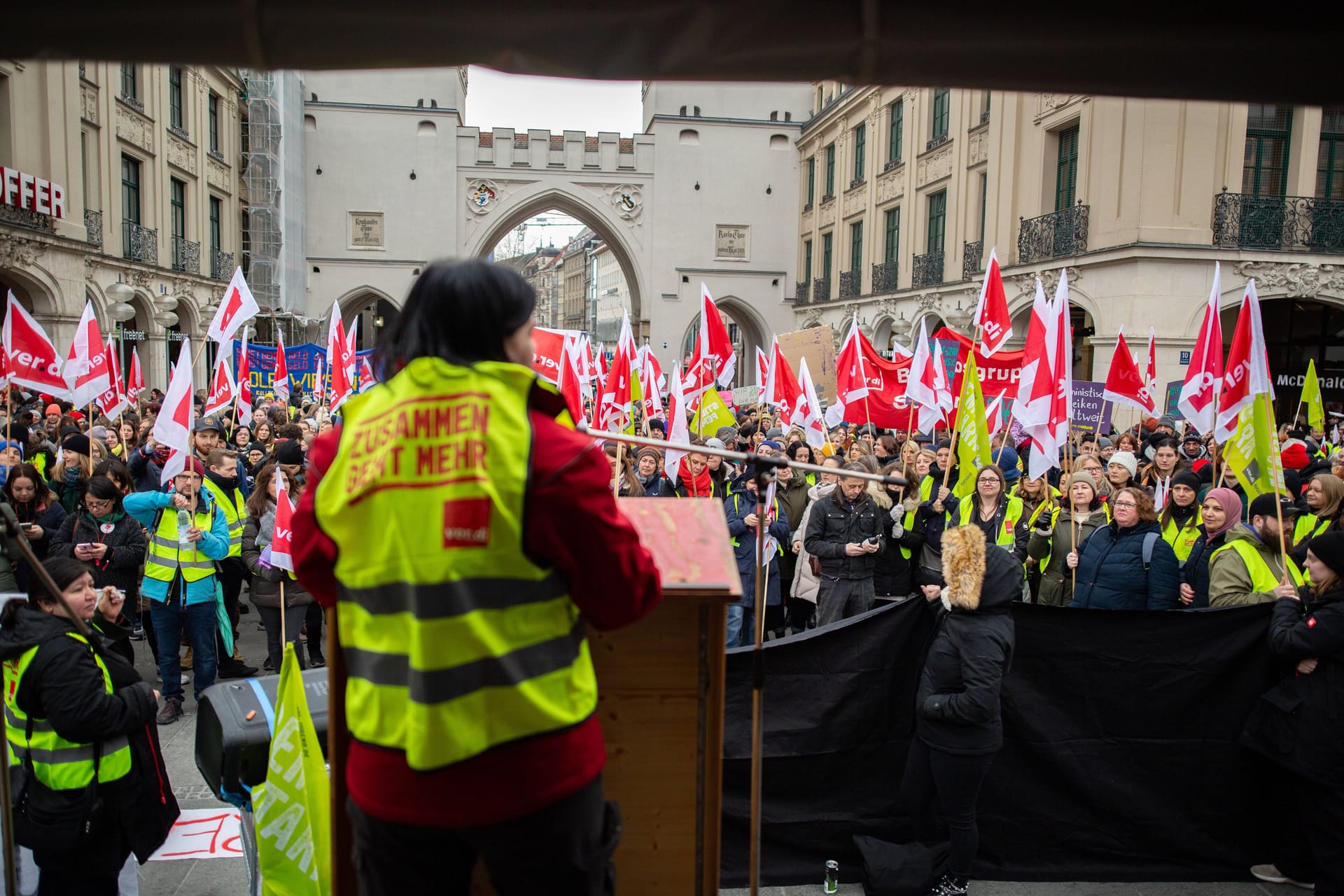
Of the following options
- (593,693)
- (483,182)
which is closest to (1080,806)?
(593,693)

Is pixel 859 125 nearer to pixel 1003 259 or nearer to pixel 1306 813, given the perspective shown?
pixel 1003 259

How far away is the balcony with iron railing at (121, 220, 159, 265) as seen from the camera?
20938 millimetres

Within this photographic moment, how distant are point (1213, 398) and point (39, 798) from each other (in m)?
8.29

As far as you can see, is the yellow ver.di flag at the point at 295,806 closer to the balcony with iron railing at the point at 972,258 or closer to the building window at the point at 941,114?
the balcony with iron railing at the point at 972,258

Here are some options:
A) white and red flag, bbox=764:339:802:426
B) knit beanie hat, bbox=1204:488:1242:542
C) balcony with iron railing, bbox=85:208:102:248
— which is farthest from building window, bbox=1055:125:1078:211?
balcony with iron railing, bbox=85:208:102:248

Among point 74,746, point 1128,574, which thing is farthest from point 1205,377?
point 74,746

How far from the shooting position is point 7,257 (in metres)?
16.4

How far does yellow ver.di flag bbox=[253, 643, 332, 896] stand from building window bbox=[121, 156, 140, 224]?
880 inches

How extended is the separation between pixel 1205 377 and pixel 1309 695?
4.64 metres

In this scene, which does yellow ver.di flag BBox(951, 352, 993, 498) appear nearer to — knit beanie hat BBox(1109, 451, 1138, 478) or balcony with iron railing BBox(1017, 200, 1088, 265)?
knit beanie hat BBox(1109, 451, 1138, 478)

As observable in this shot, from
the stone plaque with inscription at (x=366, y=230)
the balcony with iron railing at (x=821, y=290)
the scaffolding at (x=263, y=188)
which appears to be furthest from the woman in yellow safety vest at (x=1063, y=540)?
the stone plaque with inscription at (x=366, y=230)

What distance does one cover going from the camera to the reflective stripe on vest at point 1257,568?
4.71 metres

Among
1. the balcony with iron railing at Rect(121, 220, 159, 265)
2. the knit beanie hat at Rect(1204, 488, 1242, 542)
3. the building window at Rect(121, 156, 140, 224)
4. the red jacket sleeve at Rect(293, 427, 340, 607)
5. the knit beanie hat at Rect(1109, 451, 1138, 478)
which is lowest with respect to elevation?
the knit beanie hat at Rect(1204, 488, 1242, 542)

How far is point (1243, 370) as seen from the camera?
647 cm
